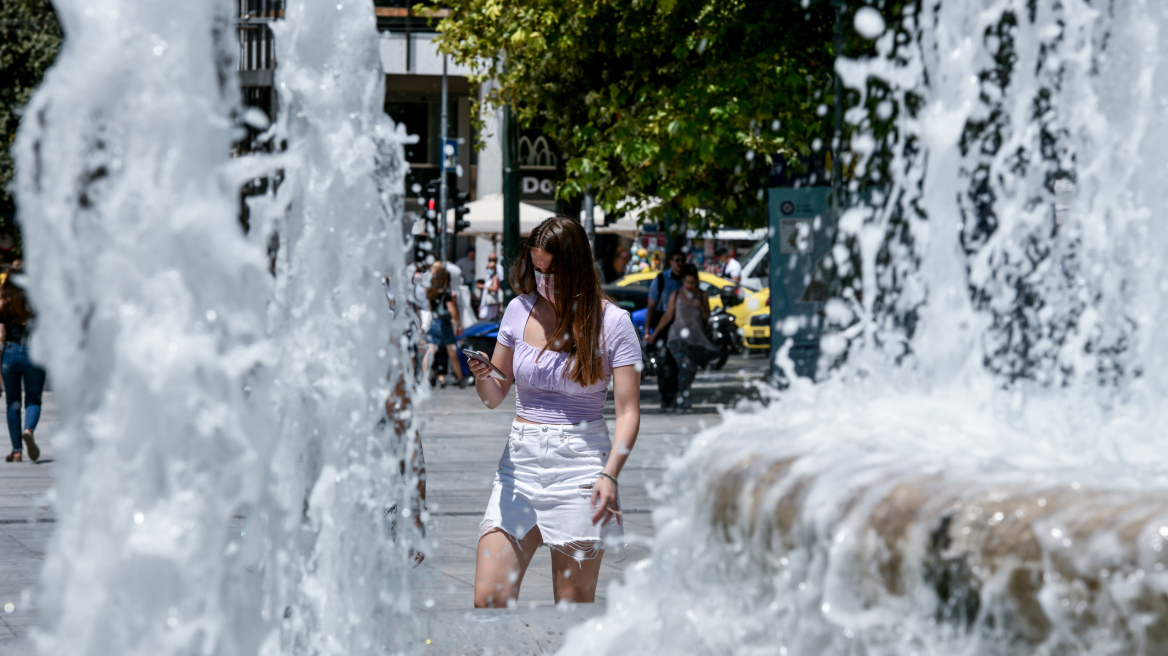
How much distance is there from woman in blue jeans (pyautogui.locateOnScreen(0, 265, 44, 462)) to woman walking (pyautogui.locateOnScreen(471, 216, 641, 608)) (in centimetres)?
800

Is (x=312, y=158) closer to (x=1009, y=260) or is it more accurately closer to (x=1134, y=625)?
(x=1134, y=625)

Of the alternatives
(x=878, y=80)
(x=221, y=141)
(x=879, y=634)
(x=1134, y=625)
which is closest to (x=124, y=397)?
(x=221, y=141)

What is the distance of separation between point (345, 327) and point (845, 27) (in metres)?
9.86

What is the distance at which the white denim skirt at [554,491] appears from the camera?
473cm

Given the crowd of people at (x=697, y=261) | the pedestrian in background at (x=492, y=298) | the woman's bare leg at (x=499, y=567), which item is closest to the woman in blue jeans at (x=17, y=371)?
the woman's bare leg at (x=499, y=567)

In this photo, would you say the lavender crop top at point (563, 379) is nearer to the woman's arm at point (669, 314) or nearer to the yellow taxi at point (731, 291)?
the woman's arm at point (669, 314)

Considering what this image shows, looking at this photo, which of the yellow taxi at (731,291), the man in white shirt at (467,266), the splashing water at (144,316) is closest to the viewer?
the splashing water at (144,316)

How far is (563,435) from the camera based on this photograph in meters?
4.79

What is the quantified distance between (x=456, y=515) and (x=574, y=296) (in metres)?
4.33

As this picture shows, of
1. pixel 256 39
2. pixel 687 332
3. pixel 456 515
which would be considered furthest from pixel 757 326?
pixel 456 515

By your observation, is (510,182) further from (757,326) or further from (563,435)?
(563,435)

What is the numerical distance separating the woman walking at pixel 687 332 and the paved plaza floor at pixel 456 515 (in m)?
0.43

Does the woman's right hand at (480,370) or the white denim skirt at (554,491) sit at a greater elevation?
the woman's right hand at (480,370)

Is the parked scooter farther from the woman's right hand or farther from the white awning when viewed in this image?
the woman's right hand
